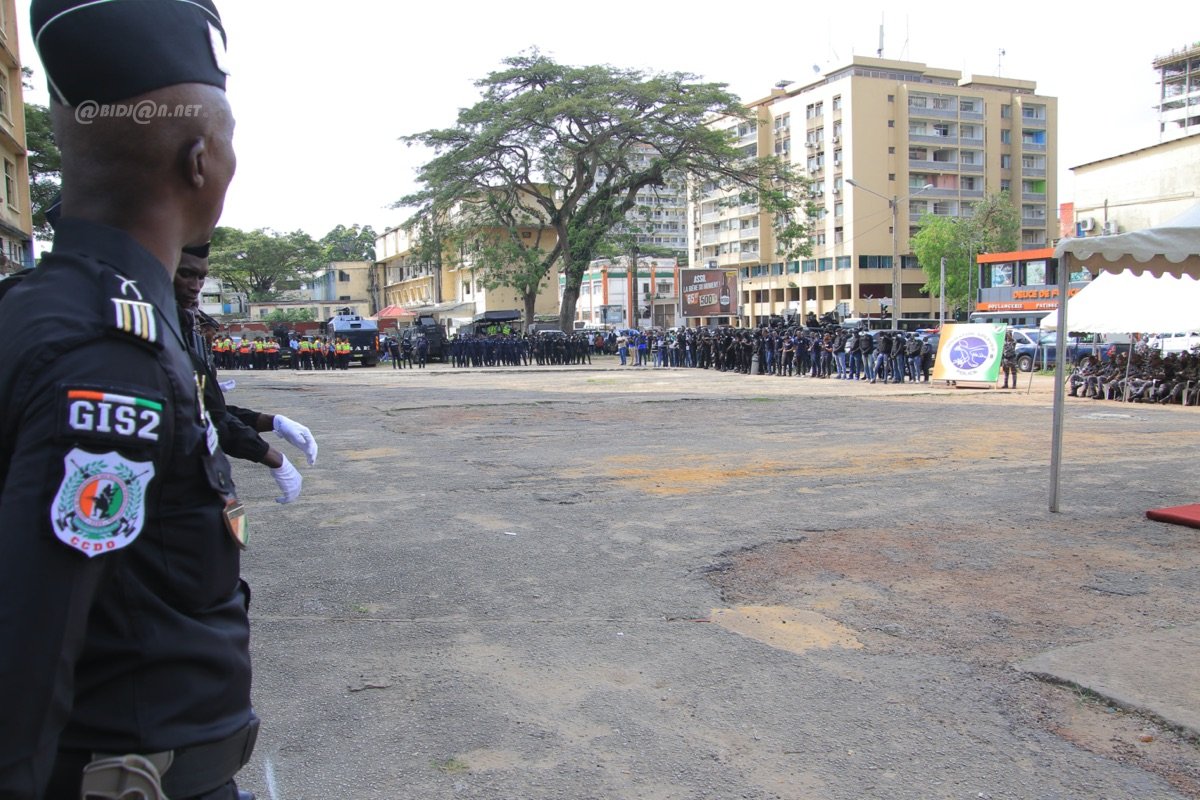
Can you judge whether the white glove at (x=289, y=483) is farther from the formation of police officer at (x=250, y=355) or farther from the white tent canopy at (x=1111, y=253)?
the formation of police officer at (x=250, y=355)

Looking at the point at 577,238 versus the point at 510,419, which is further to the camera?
the point at 577,238

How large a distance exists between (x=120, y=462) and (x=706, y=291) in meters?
45.9

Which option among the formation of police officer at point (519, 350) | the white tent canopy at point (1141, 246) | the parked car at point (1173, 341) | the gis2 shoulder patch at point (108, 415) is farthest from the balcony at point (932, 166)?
the gis2 shoulder patch at point (108, 415)

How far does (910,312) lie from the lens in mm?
74812

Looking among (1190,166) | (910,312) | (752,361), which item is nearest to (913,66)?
(910,312)

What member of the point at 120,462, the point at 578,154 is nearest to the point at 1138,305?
the point at 120,462

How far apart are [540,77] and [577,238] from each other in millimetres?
7089

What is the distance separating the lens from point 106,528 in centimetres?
120

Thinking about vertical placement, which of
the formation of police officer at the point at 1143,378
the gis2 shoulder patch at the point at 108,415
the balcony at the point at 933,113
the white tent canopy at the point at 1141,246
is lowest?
the formation of police officer at the point at 1143,378

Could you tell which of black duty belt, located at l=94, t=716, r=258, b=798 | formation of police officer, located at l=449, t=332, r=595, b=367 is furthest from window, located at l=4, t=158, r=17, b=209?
black duty belt, located at l=94, t=716, r=258, b=798

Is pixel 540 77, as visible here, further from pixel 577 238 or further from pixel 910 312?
pixel 910 312

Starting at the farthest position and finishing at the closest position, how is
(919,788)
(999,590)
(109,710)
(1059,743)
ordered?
(999,590)
(1059,743)
(919,788)
(109,710)

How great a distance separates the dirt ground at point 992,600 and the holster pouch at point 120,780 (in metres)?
3.35

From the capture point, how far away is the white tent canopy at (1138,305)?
52.9ft
